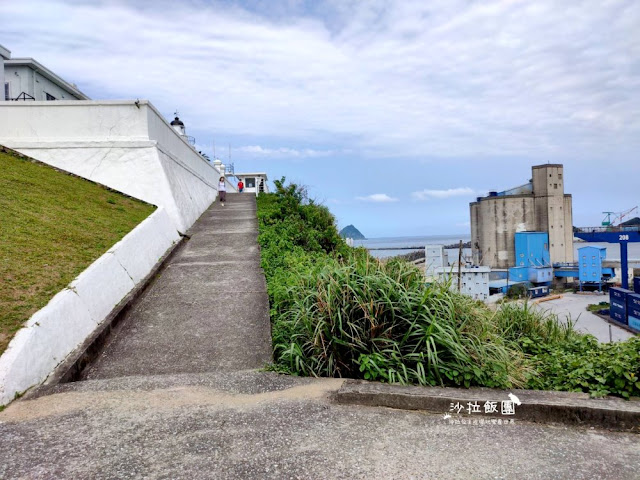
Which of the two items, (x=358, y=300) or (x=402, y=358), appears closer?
(x=402, y=358)

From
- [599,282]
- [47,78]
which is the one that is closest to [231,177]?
[47,78]

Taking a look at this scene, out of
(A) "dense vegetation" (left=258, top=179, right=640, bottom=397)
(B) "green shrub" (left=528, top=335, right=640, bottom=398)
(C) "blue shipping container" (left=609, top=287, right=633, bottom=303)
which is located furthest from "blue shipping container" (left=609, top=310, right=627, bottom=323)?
(B) "green shrub" (left=528, top=335, right=640, bottom=398)

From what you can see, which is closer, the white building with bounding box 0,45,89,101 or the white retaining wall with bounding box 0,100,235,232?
the white retaining wall with bounding box 0,100,235,232

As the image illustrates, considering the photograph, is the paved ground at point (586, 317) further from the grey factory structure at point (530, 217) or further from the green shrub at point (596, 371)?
the grey factory structure at point (530, 217)

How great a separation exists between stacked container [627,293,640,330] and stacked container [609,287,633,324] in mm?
267

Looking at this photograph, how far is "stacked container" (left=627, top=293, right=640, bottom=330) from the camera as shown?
1797cm

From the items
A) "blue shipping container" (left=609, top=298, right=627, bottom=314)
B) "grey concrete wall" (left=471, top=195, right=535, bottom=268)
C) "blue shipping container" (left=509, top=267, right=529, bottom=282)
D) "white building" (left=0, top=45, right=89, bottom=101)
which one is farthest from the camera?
"grey concrete wall" (left=471, top=195, right=535, bottom=268)

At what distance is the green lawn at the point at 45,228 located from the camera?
504 cm

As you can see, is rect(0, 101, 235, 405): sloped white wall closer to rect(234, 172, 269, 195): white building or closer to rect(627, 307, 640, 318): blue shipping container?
rect(627, 307, 640, 318): blue shipping container

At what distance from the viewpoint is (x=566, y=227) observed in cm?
4800

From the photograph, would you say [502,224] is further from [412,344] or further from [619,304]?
[412,344]

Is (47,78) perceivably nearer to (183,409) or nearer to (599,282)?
(183,409)

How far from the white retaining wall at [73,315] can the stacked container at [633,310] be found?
18512 mm

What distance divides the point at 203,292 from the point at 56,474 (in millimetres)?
4328
